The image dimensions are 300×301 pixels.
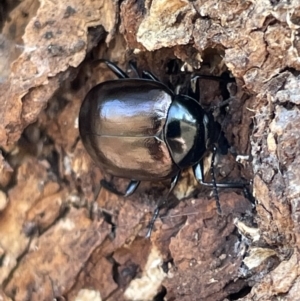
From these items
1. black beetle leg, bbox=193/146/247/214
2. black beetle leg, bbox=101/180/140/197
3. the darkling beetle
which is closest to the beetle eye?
the darkling beetle

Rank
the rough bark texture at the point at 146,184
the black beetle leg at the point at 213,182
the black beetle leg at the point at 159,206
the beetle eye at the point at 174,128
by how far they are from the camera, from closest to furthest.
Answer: the rough bark texture at the point at 146,184 < the black beetle leg at the point at 213,182 < the black beetle leg at the point at 159,206 < the beetle eye at the point at 174,128

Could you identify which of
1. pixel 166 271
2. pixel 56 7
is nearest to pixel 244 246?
pixel 166 271

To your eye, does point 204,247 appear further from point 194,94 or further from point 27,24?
point 27,24

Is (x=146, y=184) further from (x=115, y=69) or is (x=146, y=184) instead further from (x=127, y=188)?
(x=115, y=69)

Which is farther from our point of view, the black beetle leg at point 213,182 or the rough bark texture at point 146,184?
the black beetle leg at point 213,182

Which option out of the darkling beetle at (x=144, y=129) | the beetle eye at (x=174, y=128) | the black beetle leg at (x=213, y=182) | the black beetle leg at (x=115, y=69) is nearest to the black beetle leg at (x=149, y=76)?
the darkling beetle at (x=144, y=129)

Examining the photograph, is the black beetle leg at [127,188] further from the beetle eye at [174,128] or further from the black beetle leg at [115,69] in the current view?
the black beetle leg at [115,69]

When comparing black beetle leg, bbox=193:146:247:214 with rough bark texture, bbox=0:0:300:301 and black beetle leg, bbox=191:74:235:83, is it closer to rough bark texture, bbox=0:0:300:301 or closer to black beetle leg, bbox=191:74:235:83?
rough bark texture, bbox=0:0:300:301
